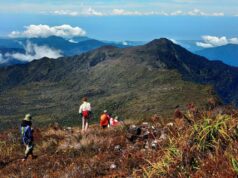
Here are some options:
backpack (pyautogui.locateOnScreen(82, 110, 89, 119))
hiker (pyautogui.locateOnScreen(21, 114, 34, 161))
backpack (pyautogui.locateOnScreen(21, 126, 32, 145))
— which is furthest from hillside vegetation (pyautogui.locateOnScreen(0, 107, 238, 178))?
backpack (pyautogui.locateOnScreen(82, 110, 89, 119))

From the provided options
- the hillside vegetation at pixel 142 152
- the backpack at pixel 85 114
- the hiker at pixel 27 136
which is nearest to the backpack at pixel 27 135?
the hiker at pixel 27 136

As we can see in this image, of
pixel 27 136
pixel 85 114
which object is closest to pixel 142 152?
pixel 27 136

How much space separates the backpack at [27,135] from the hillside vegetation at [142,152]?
0.54 m

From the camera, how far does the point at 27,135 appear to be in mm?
17234

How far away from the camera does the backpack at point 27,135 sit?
55.8 ft

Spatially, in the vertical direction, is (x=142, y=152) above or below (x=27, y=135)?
above

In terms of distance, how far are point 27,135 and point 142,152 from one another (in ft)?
20.5

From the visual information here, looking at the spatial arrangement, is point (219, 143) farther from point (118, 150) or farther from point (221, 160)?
point (118, 150)

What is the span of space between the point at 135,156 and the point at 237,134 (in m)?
3.63

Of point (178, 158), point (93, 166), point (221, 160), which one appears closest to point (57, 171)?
point (93, 166)

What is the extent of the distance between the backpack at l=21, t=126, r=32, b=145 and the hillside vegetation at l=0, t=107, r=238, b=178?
0.54m

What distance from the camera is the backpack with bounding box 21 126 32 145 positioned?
17013mm

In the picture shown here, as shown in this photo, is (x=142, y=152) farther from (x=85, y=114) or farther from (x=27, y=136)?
(x=85, y=114)

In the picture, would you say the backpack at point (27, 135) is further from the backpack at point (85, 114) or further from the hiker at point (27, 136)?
the backpack at point (85, 114)
